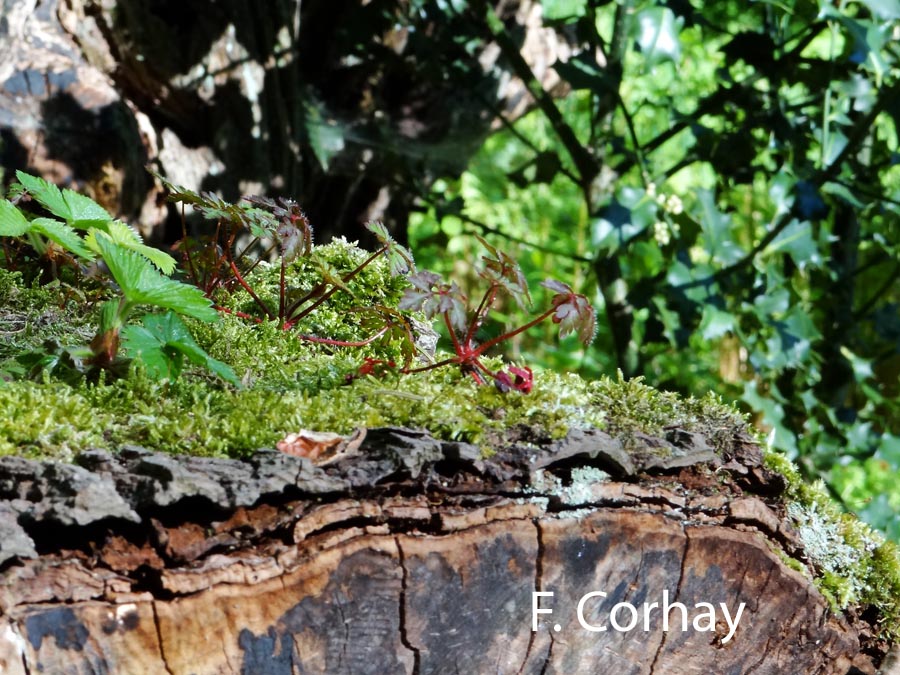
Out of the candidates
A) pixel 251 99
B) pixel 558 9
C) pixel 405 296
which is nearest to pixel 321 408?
pixel 405 296

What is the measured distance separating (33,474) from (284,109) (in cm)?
288

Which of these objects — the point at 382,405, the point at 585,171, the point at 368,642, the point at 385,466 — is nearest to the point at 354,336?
the point at 382,405

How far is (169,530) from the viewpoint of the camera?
115 centimetres

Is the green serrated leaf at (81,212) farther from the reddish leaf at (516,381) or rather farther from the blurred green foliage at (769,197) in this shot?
the blurred green foliage at (769,197)

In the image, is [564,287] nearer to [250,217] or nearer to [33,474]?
[250,217]

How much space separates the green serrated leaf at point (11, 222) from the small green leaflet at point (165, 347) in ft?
1.13

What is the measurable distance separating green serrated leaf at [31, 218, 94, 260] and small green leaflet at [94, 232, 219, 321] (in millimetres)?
168

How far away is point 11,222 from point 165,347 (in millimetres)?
425

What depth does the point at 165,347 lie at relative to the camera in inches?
56.6

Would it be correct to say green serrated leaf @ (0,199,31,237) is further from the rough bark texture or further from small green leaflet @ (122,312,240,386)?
the rough bark texture

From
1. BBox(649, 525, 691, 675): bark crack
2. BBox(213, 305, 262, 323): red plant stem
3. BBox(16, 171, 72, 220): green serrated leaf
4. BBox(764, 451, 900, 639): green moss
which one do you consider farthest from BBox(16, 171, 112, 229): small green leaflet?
BBox(764, 451, 900, 639): green moss

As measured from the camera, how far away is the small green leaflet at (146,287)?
1.42 m

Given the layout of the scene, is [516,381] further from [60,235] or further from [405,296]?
[60,235]

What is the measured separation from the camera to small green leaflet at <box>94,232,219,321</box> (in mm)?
1421
